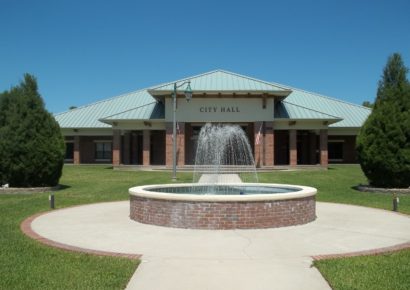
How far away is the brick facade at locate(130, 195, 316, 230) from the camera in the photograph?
34.7 feet

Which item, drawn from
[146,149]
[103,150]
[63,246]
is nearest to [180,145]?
[146,149]

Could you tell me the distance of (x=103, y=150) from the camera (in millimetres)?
47688

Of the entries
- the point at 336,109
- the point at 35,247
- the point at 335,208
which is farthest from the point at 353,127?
the point at 35,247

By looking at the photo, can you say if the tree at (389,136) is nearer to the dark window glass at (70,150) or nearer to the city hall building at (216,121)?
the city hall building at (216,121)

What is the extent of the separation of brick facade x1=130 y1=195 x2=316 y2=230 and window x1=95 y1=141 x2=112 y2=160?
3719 centimetres

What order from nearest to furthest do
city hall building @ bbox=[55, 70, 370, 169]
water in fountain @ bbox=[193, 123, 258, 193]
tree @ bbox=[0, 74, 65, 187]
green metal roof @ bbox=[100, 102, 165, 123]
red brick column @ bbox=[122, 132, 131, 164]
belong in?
tree @ bbox=[0, 74, 65, 187]
water in fountain @ bbox=[193, 123, 258, 193]
city hall building @ bbox=[55, 70, 370, 169]
green metal roof @ bbox=[100, 102, 165, 123]
red brick column @ bbox=[122, 132, 131, 164]

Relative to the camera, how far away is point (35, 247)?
875 cm

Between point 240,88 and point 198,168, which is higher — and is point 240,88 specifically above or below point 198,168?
above

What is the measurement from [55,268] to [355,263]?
4703mm

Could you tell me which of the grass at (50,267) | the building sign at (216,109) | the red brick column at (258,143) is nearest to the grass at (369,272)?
the grass at (50,267)

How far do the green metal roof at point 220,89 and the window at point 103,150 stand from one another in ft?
7.93

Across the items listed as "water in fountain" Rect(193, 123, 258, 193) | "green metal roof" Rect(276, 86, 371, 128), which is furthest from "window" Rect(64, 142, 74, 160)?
"green metal roof" Rect(276, 86, 371, 128)

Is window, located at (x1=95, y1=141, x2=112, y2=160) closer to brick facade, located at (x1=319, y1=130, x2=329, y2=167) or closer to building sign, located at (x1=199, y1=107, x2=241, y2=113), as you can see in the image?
building sign, located at (x1=199, y1=107, x2=241, y2=113)

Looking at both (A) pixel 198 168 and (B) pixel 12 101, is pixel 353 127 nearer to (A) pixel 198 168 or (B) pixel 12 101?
(A) pixel 198 168
